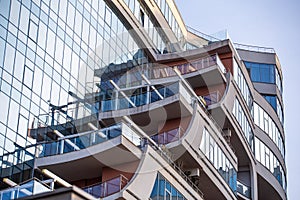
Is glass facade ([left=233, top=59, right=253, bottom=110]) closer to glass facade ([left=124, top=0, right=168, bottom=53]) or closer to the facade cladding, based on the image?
the facade cladding

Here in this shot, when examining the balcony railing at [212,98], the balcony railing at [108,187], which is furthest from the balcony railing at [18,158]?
the balcony railing at [212,98]

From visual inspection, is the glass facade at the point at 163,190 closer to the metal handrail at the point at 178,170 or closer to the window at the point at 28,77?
the metal handrail at the point at 178,170

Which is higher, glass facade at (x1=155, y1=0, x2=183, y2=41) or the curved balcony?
glass facade at (x1=155, y1=0, x2=183, y2=41)

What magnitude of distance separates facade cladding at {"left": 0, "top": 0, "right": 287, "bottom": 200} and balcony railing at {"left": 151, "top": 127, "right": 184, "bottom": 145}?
6 cm

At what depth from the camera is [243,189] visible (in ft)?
179

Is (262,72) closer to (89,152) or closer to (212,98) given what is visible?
(212,98)

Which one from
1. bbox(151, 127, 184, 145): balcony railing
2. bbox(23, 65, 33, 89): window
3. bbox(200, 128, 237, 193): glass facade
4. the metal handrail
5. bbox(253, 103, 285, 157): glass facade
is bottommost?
the metal handrail

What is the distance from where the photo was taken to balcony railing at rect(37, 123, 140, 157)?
38.9m

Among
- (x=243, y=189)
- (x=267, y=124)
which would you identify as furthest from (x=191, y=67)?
(x=267, y=124)

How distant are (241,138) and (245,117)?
2.86 meters

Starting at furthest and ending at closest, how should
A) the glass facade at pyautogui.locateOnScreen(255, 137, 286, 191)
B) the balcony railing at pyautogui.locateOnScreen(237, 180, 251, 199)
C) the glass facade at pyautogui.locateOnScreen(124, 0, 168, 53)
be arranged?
1. the glass facade at pyautogui.locateOnScreen(255, 137, 286, 191)
2. the balcony railing at pyautogui.locateOnScreen(237, 180, 251, 199)
3. the glass facade at pyautogui.locateOnScreen(124, 0, 168, 53)

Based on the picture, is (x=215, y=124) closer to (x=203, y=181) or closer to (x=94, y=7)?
(x=203, y=181)

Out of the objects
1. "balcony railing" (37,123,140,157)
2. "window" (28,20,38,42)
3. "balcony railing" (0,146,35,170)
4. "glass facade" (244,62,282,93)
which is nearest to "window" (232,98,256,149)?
"glass facade" (244,62,282,93)

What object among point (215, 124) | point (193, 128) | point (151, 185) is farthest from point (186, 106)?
point (151, 185)
